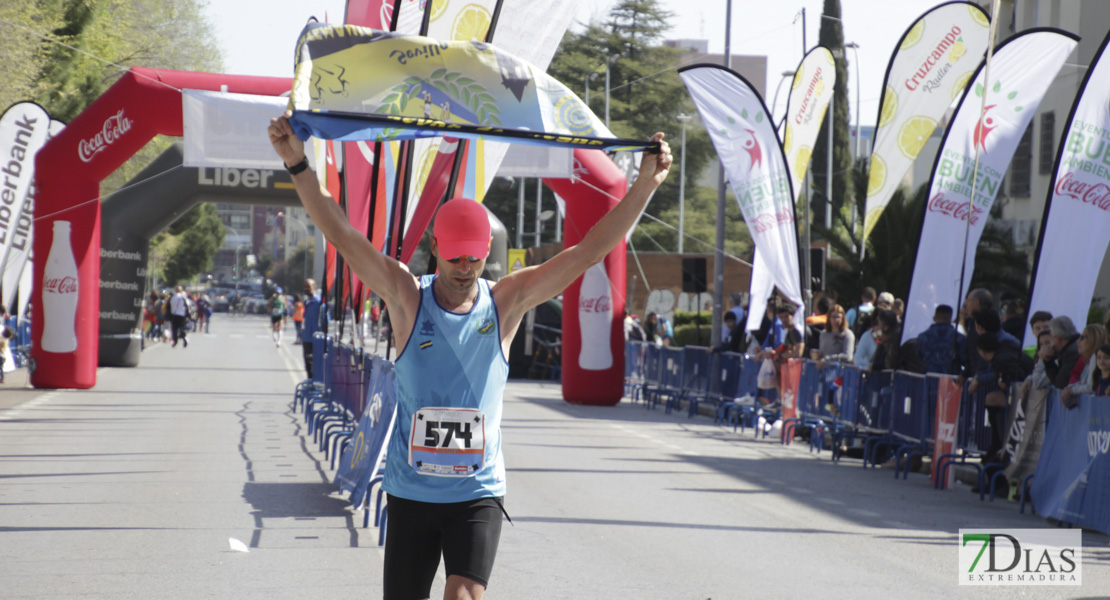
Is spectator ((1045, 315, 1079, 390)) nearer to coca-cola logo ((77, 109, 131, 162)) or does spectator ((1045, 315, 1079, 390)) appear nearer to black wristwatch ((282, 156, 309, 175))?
black wristwatch ((282, 156, 309, 175))

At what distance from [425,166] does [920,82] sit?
9.19m

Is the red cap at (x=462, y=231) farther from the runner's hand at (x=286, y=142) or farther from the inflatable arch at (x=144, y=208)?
the inflatable arch at (x=144, y=208)

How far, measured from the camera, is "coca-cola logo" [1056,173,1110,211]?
12328 millimetres

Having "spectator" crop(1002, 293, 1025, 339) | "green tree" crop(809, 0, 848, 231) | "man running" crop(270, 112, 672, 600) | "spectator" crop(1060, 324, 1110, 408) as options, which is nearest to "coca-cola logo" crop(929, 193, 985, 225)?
"spectator" crop(1002, 293, 1025, 339)

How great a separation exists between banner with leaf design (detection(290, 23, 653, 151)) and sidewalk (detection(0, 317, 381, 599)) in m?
2.78

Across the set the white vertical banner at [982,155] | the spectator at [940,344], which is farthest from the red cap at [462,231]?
the white vertical banner at [982,155]

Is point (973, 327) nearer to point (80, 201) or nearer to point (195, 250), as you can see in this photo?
point (80, 201)

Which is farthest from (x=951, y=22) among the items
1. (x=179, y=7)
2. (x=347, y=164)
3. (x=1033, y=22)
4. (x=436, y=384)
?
(x=179, y=7)

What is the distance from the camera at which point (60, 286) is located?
2000 cm

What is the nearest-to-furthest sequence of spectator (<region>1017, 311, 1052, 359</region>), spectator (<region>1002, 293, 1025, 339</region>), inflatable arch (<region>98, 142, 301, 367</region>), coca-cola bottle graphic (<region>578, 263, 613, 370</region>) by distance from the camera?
spectator (<region>1017, 311, 1052, 359</region>) < spectator (<region>1002, 293, 1025, 339</region>) < coca-cola bottle graphic (<region>578, 263, 613, 370</region>) < inflatable arch (<region>98, 142, 301, 367</region>)

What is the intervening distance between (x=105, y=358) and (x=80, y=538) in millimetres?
20546

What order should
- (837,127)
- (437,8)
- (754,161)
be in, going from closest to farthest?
(437,8), (754,161), (837,127)

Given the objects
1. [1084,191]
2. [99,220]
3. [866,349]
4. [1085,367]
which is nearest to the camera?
[1085,367]

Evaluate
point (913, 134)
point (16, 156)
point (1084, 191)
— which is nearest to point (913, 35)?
point (913, 134)
